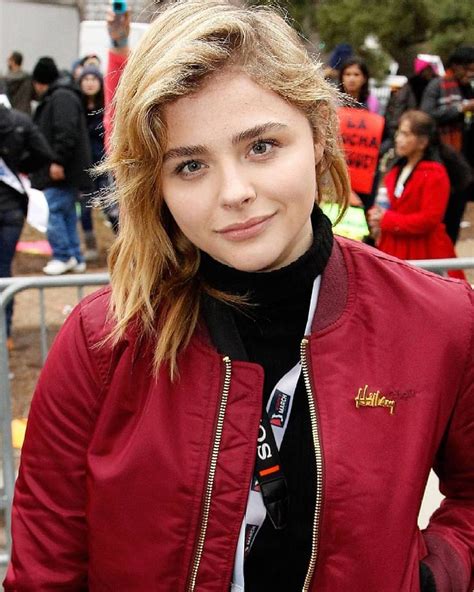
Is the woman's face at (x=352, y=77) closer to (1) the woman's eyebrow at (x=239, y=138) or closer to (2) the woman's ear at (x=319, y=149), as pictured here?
(2) the woman's ear at (x=319, y=149)

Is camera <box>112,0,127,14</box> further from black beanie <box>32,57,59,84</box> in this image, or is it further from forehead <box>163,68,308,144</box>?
black beanie <box>32,57,59,84</box>

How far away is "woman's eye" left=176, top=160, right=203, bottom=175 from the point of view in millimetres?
1537

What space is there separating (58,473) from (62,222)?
7.01 m

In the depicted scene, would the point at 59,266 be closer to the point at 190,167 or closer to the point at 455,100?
the point at 455,100

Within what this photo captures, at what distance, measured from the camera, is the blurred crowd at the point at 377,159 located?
575 centimetres

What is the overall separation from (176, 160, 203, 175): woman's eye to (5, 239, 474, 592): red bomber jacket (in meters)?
0.30

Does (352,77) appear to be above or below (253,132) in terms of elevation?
below

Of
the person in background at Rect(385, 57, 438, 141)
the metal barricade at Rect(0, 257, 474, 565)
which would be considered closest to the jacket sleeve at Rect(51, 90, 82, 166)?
the person in background at Rect(385, 57, 438, 141)

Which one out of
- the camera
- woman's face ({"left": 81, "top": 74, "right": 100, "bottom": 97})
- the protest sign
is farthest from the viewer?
woman's face ({"left": 81, "top": 74, "right": 100, "bottom": 97})

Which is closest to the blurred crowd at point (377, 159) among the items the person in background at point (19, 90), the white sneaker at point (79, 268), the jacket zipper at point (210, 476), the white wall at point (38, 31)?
the white sneaker at point (79, 268)

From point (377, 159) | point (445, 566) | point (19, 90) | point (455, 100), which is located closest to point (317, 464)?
point (445, 566)

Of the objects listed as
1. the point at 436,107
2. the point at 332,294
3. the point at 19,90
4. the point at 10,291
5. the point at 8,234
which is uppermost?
the point at 332,294

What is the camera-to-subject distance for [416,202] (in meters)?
5.75

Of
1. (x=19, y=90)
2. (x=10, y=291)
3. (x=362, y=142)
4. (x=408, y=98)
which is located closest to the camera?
(x=10, y=291)
